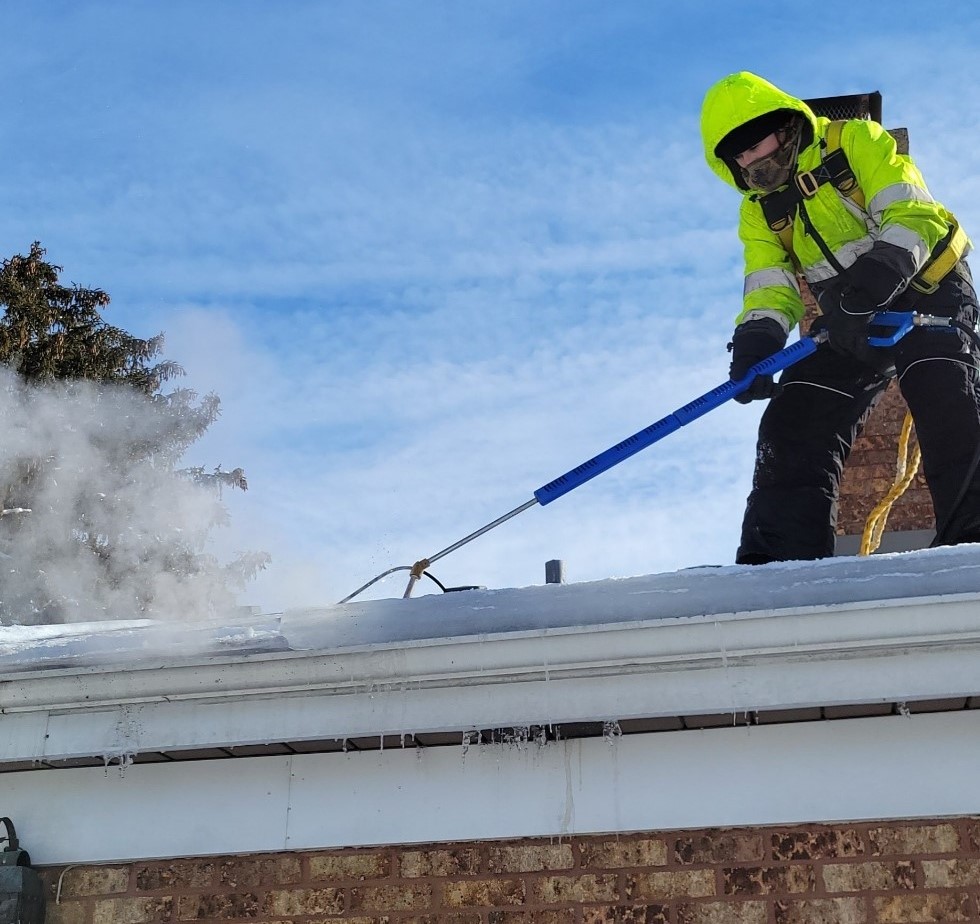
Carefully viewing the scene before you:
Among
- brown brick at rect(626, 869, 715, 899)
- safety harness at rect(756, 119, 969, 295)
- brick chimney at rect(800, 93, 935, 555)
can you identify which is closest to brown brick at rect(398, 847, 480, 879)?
brown brick at rect(626, 869, 715, 899)

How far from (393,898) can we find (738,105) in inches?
110

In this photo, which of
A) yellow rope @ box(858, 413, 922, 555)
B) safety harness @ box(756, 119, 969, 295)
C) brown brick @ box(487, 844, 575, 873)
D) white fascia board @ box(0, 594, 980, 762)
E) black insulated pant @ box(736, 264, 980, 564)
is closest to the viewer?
white fascia board @ box(0, 594, 980, 762)

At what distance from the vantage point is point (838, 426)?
14.8 ft

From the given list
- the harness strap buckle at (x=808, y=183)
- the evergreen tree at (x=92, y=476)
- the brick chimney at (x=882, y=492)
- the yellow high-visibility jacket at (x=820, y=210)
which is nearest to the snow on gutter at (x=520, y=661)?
the yellow high-visibility jacket at (x=820, y=210)

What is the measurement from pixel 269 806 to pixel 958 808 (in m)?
1.54

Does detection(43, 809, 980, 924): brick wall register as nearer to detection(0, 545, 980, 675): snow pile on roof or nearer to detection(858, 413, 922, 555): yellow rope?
detection(0, 545, 980, 675): snow pile on roof

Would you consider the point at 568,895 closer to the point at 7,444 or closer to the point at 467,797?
the point at 467,797

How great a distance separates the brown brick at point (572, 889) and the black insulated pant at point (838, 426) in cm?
179

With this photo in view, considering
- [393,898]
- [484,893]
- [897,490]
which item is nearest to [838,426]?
[897,490]

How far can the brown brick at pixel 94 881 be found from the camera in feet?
9.79

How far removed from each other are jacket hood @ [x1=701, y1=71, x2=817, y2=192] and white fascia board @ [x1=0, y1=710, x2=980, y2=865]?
7.41 feet

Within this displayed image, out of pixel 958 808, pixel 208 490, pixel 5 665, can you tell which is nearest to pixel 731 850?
pixel 958 808

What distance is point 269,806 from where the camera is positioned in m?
2.94

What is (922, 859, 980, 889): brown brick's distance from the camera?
2.66m
